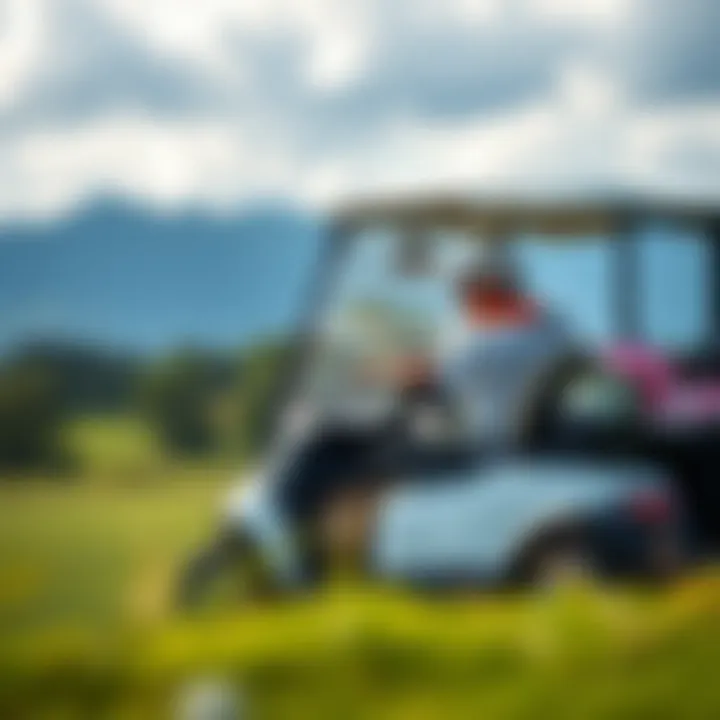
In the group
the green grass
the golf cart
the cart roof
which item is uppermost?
the cart roof

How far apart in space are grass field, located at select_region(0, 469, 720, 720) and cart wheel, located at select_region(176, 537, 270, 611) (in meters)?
0.02

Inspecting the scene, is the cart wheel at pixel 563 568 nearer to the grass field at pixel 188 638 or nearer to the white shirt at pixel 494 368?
the grass field at pixel 188 638

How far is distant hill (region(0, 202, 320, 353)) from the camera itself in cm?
199

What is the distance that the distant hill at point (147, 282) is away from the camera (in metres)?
1.99

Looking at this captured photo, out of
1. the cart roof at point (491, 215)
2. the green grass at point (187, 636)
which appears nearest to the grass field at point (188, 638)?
the green grass at point (187, 636)

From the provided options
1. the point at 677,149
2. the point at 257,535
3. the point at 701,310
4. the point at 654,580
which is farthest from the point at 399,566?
the point at 677,149

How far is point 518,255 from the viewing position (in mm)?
2004

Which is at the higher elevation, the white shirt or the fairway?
the white shirt

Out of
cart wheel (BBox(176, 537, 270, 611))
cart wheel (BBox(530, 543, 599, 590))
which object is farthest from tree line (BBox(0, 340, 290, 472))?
cart wheel (BBox(530, 543, 599, 590))

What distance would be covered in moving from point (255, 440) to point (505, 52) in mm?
586

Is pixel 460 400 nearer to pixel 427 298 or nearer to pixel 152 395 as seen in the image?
pixel 427 298

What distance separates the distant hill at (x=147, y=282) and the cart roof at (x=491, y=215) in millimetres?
107

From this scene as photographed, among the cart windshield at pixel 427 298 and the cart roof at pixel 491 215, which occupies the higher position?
the cart roof at pixel 491 215

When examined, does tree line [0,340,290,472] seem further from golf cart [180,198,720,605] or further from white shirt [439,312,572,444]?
white shirt [439,312,572,444]
